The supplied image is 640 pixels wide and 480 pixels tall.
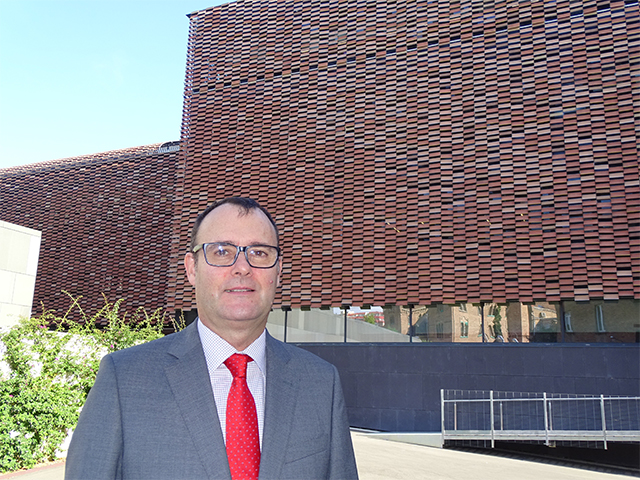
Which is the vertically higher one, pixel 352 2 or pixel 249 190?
pixel 352 2

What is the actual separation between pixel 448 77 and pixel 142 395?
708 inches

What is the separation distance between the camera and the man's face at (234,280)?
2.04 m

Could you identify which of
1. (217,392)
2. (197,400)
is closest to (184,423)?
(197,400)

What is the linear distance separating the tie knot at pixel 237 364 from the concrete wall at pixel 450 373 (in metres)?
14.7

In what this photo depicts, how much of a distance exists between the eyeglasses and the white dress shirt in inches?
11.2

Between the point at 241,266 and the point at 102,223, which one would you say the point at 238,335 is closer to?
the point at 241,266

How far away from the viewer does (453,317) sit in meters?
16.4

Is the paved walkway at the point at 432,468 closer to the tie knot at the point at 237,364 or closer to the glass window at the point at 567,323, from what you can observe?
the glass window at the point at 567,323

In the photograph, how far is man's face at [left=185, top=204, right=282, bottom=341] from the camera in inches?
80.1

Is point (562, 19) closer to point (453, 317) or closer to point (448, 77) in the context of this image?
point (448, 77)

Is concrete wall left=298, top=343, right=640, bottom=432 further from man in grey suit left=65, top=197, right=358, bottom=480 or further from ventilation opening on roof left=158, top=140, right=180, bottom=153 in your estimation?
man in grey suit left=65, top=197, right=358, bottom=480

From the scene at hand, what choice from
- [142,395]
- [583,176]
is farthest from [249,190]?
[142,395]

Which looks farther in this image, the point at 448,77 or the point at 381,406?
the point at 448,77

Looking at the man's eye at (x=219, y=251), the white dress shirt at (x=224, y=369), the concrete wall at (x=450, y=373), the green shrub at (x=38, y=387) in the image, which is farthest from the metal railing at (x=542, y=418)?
the man's eye at (x=219, y=251)
